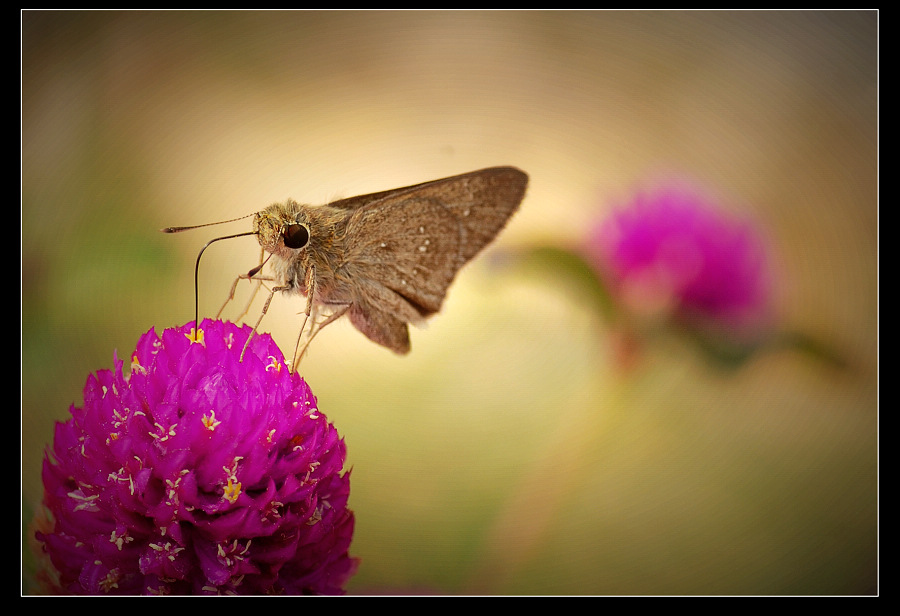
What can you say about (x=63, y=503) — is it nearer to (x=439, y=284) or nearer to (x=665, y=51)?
(x=439, y=284)

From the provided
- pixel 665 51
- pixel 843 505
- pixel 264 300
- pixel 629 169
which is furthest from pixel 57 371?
pixel 843 505

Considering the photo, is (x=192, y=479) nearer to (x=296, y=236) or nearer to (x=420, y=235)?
(x=296, y=236)

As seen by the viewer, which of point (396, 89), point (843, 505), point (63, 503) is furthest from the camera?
point (396, 89)

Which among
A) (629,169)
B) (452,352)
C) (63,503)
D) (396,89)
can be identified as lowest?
(63,503)

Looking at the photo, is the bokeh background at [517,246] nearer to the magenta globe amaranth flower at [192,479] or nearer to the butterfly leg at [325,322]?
the butterfly leg at [325,322]

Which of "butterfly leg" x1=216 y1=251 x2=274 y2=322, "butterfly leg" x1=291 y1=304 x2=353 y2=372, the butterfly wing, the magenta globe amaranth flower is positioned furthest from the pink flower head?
the magenta globe amaranth flower

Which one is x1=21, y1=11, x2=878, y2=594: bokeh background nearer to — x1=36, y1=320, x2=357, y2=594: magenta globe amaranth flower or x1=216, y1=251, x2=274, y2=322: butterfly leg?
x1=216, y1=251, x2=274, y2=322: butterfly leg

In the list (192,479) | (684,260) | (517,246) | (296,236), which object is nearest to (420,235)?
(296,236)
